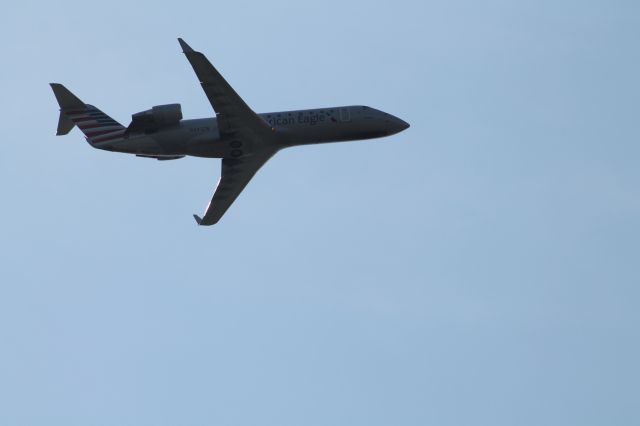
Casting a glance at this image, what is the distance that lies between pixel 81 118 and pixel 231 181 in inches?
376

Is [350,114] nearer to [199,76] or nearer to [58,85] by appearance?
[199,76]

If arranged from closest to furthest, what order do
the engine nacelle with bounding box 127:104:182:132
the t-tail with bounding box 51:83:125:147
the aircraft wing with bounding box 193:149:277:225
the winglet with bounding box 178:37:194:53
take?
the winglet with bounding box 178:37:194:53 < the engine nacelle with bounding box 127:104:182:132 < the aircraft wing with bounding box 193:149:277:225 < the t-tail with bounding box 51:83:125:147

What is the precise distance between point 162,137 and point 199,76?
15.3ft

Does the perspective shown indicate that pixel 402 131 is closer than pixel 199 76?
No

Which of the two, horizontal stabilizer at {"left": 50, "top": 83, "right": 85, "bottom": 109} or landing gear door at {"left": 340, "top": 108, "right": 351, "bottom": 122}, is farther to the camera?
horizontal stabilizer at {"left": 50, "top": 83, "right": 85, "bottom": 109}

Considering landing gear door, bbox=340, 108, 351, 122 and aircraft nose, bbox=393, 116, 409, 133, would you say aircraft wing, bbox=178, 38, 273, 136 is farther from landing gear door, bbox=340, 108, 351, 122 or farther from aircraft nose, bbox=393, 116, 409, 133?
aircraft nose, bbox=393, 116, 409, 133

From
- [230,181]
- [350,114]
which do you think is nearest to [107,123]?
[230,181]

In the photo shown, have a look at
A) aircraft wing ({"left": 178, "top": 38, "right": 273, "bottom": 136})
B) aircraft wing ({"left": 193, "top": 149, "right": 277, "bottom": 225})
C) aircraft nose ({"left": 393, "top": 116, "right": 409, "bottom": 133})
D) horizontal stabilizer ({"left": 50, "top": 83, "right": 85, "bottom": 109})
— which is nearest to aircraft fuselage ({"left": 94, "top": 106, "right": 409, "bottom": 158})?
aircraft nose ({"left": 393, "top": 116, "right": 409, "bottom": 133})

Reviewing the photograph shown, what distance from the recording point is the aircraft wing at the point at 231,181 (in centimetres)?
6800

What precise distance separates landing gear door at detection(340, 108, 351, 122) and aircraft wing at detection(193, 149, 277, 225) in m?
4.41

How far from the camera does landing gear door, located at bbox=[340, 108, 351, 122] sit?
66438 mm

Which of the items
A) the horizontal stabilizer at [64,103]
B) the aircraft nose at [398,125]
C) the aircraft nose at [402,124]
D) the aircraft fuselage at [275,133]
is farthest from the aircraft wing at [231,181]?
the horizontal stabilizer at [64,103]

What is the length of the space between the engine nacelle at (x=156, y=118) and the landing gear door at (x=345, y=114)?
9.23 metres

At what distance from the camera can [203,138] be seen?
65.6 meters
